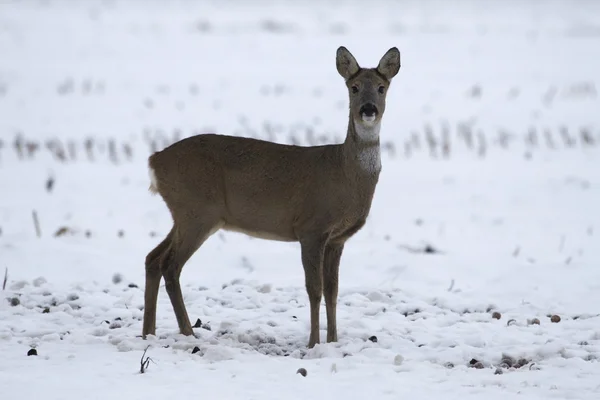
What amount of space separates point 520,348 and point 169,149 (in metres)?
3.28

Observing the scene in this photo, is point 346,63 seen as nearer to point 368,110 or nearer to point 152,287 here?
point 368,110

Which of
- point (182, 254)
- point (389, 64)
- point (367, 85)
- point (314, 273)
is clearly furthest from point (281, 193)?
point (389, 64)

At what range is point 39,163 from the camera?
1555 centimetres

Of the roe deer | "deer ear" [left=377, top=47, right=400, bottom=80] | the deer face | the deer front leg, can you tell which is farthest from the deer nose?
the deer front leg

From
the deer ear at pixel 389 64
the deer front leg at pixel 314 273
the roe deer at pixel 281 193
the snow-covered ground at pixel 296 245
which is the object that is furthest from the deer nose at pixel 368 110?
the snow-covered ground at pixel 296 245

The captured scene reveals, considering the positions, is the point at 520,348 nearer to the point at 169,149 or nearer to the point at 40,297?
the point at 169,149

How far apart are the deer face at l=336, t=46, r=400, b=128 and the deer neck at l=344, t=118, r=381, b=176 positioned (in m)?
0.05

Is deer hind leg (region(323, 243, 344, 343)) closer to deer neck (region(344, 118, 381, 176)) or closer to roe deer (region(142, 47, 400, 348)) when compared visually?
roe deer (region(142, 47, 400, 348))

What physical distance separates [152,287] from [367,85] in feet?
8.04

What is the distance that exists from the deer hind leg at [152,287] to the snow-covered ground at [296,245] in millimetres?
164

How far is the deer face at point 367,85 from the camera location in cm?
728

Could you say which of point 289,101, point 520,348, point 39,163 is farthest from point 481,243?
point 289,101

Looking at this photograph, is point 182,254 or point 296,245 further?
point 296,245

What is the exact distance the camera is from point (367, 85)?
7.52 m
